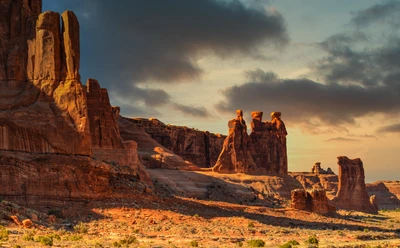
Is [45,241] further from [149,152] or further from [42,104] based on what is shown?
[149,152]

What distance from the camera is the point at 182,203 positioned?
5662 centimetres

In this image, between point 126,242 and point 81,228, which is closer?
point 126,242

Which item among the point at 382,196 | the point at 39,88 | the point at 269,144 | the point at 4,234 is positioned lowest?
the point at 4,234

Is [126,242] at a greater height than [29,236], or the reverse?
[29,236]

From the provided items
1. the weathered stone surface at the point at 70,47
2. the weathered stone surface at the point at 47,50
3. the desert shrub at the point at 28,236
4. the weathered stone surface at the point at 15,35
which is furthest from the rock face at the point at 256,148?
the desert shrub at the point at 28,236

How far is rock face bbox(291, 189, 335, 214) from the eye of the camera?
76.1 m

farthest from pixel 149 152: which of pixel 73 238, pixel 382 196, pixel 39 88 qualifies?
pixel 382 196

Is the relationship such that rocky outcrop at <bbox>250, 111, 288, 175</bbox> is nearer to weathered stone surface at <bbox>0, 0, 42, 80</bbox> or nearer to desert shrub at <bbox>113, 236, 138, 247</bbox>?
weathered stone surface at <bbox>0, 0, 42, 80</bbox>

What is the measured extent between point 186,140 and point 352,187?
3007cm

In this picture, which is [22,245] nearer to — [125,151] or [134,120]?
[125,151]

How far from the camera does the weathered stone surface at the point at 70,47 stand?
48.6 meters

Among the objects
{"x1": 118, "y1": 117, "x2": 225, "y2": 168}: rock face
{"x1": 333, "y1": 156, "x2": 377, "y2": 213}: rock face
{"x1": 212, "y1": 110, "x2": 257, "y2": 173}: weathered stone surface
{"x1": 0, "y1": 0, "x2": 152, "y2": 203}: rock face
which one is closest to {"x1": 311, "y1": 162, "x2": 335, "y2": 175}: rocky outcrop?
{"x1": 118, "y1": 117, "x2": 225, "y2": 168}: rock face

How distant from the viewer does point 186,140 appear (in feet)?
407

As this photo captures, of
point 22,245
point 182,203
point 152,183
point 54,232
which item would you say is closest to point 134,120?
point 152,183
